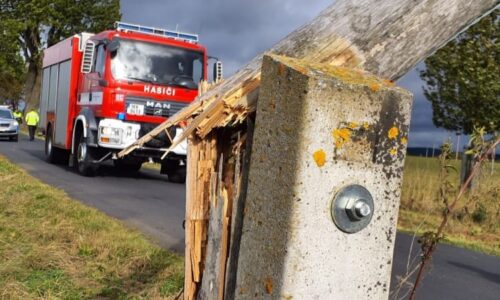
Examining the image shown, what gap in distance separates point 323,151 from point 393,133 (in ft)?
0.70

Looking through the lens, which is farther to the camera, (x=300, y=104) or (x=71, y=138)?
(x=71, y=138)

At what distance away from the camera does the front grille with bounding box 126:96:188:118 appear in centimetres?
1313

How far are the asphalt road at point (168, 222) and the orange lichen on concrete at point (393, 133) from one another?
203 cm

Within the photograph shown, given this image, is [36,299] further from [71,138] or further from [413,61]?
[71,138]

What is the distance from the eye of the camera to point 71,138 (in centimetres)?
1526

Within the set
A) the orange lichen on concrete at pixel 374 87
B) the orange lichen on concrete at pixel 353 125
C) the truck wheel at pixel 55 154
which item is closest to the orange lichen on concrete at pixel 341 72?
the orange lichen on concrete at pixel 374 87

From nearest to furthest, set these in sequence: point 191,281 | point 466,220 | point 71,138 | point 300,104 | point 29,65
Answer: point 300,104, point 191,281, point 466,220, point 71,138, point 29,65

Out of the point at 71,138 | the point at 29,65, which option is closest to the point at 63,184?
the point at 71,138

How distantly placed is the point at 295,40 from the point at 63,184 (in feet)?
37.8

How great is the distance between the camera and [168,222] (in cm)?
904

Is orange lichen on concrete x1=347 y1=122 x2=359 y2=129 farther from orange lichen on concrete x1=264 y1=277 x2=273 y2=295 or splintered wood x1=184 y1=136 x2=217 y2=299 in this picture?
splintered wood x1=184 y1=136 x2=217 y2=299

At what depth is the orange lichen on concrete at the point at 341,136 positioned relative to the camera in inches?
59.3

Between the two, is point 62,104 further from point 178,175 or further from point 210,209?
point 210,209

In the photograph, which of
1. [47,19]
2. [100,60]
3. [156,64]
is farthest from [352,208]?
[47,19]
